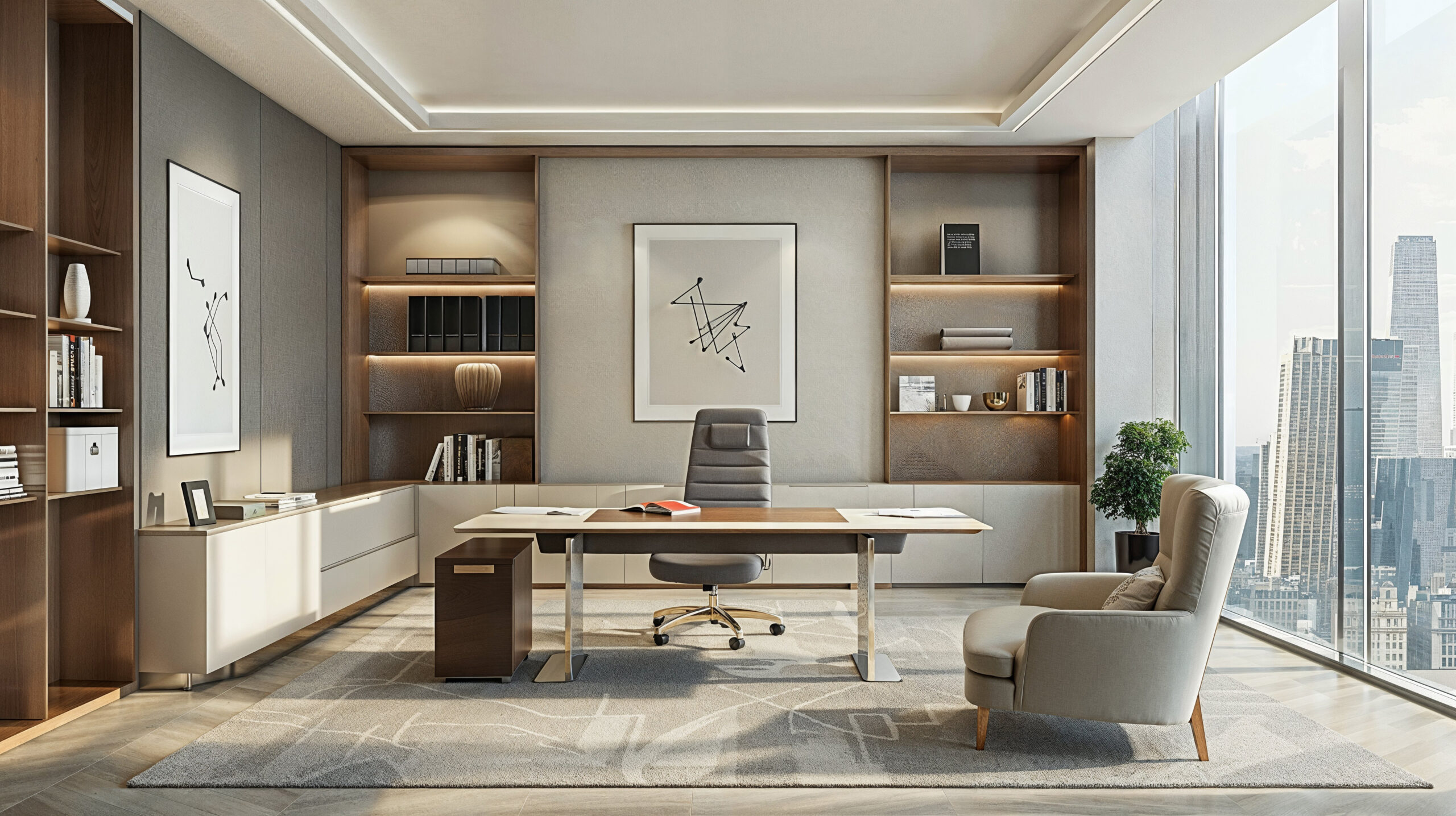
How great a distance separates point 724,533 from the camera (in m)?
3.60

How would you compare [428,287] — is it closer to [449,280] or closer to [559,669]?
[449,280]

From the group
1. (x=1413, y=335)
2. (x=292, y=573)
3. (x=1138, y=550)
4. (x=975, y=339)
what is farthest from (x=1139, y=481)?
(x=292, y=573)

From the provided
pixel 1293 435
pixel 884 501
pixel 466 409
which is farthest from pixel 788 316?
pixel 1293 435

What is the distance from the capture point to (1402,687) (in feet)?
11.5

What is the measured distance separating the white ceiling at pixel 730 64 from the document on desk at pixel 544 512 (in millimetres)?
2247

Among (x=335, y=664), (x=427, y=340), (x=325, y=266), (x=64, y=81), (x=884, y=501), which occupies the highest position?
(x=64, y=81)

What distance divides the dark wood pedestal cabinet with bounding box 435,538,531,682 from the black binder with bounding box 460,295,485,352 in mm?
2330

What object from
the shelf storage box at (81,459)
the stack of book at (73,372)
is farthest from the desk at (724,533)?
the stack of book at (73,372)

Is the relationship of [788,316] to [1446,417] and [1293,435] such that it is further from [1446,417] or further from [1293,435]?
[1446,417]

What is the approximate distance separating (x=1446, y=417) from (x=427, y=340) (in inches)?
206

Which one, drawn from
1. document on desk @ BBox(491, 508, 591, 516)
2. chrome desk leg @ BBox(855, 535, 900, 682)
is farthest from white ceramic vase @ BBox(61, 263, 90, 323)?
chrome desk leg @ BBox(855, 535, 900, 682)

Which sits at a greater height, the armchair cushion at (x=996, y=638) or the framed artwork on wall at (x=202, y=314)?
the framed artwork on wall at (x=202, y=314)

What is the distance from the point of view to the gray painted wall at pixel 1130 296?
5.45 m

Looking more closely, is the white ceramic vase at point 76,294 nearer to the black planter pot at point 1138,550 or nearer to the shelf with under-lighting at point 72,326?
the shelf with under-lighting at point 72,326
